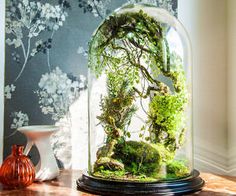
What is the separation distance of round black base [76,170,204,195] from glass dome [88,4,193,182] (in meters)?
0.03

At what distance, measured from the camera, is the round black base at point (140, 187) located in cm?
108

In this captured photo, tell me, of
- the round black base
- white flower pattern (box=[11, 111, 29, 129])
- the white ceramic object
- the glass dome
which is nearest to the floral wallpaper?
white flower pattern (box=[11, 111, 29, 129])

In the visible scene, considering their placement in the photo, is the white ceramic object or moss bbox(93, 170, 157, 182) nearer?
moss bbox(93, 170, 157, 182)

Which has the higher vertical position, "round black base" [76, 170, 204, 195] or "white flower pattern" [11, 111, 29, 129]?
"white flower pattern" [11, 111, 29, 129]

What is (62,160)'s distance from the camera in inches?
59.4

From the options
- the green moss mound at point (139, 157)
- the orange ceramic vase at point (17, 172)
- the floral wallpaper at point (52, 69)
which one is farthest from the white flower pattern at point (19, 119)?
the green moss mound at point (139, 157)

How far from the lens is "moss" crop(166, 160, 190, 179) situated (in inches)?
46.6

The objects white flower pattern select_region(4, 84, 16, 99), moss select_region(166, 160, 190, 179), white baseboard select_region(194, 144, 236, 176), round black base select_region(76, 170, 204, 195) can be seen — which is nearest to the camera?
round black base select_region(76, 170, 204, 195)

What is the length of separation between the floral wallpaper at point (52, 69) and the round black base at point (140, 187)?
1.26ft

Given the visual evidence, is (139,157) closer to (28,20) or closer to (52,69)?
(52,69)

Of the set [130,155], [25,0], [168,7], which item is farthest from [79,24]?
[130,155]

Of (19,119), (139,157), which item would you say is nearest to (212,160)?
(139,157)

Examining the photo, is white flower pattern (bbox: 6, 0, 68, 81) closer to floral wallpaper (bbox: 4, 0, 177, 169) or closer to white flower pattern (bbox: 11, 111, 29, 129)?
floral wallpaper (bbox: 4, 0, 177, 169)

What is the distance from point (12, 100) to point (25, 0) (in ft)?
1.35
